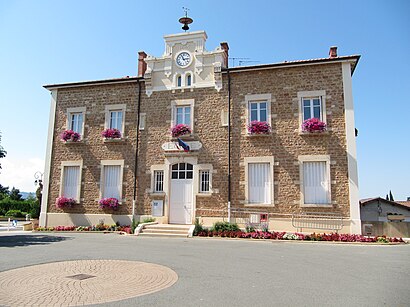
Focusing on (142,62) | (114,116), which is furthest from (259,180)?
(142,62)

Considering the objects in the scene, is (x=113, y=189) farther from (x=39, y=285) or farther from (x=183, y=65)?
(x=39, y=285)

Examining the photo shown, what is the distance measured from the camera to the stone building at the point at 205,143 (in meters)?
13.5

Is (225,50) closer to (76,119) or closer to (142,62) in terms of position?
(142,62)

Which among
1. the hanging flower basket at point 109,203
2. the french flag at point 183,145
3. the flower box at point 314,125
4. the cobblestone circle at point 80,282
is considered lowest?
the cobblestone circle at point 80,282

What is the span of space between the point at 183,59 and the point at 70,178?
8.04 m

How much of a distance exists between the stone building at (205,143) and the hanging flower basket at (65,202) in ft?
0.93

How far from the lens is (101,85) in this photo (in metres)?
16.8

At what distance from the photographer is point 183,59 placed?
15836mm

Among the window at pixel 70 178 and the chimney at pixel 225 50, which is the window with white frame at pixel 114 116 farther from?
the chimney at pixel 225 50

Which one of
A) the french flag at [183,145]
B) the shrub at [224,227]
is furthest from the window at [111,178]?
the shrub at [224,227]

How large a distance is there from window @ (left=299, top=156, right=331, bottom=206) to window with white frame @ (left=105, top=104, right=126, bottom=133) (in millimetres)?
8661

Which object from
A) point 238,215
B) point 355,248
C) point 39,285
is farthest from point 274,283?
point 238,215

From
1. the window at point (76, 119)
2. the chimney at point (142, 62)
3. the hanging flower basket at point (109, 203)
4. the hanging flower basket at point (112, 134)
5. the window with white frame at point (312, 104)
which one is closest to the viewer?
the window with white frame at point (312, 104)

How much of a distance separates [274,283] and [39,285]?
154 inches
